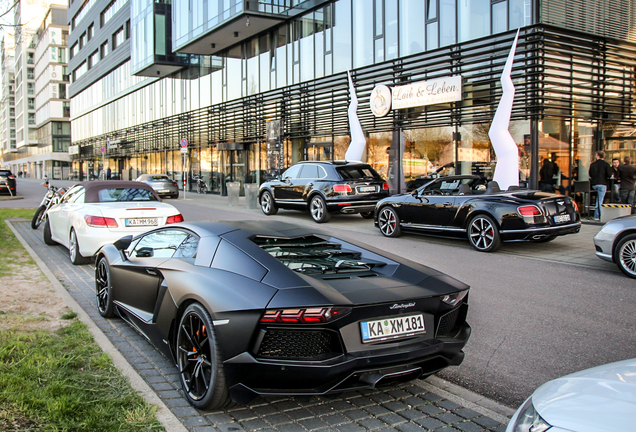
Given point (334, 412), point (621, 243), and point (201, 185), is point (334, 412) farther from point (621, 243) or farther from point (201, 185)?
point (201, 185)

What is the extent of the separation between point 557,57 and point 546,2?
1.65 metres

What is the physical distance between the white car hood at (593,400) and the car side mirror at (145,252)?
337cm

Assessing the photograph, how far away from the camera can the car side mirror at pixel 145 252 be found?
15.3ft

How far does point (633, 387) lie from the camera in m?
2.15

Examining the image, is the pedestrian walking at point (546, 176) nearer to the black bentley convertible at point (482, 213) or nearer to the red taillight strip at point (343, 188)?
the black bentley convertible at point (482, 213)

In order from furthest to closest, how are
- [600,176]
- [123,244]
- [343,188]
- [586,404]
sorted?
[343,188], [600,176], [123,244], [586,404]

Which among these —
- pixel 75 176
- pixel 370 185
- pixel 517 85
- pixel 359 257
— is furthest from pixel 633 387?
pixel 75 176

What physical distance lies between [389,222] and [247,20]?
687 inches

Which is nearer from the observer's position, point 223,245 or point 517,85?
point 223,245

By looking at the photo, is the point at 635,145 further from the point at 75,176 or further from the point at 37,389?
the point at 75,176

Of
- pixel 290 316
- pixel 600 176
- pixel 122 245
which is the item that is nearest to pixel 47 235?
pixel 122 245

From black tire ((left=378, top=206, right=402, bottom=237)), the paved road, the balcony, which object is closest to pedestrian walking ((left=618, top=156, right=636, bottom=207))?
the paved road

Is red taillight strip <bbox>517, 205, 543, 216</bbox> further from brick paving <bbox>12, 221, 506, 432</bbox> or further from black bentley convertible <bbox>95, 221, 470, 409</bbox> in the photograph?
brick paving <bbox>12, 221, 506, 432</bbox>

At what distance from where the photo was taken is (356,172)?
612 inches
